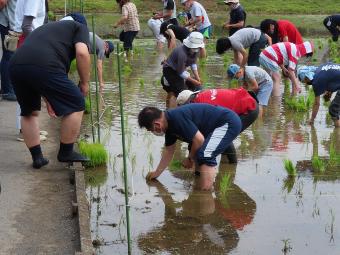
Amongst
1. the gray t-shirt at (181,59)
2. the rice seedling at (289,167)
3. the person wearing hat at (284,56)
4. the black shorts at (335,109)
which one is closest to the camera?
the rice seedling at (289,167)

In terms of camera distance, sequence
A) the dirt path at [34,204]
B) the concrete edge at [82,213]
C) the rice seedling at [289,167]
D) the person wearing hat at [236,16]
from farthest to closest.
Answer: the person wearing hat at [236,16], the rice seedling at [289,167], the dirt path at [34,204], the concrete edge at [82,213]

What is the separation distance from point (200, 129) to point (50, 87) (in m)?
1.38

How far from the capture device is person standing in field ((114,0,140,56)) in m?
15.8

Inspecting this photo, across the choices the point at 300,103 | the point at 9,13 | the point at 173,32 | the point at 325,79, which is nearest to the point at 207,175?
the point at 325,79

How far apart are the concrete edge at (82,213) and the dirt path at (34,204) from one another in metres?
0.08

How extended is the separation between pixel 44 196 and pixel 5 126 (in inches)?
101

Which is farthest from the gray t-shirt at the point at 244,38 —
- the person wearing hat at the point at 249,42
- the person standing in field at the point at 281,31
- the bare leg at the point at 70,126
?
→ the bare leg at the point at 70,126

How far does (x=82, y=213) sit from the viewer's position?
18.1ft

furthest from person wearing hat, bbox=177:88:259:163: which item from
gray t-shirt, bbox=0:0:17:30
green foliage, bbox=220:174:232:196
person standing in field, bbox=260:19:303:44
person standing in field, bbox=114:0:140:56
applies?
person standing in field, bbox=114:0:140:56

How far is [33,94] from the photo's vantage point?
6.70 m

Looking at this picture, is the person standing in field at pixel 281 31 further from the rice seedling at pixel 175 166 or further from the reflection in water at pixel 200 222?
the reflection in water at pixel 200 222

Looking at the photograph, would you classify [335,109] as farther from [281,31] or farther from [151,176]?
[281,31]

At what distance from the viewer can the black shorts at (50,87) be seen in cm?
641

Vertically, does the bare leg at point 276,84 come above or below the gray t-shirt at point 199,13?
below
